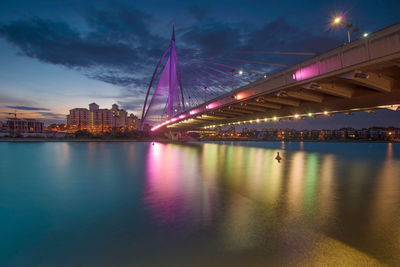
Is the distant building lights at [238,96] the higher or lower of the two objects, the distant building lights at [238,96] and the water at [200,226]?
the higher

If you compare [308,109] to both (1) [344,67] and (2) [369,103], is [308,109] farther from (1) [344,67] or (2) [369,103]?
(1) [344,67]

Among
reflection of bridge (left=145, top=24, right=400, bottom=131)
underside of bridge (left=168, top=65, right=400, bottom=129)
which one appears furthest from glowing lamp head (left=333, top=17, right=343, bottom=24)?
underside of bridge (left=168, top=65, right=400, bottom=129)

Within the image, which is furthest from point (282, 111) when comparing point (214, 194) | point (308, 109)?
point (214, 194)

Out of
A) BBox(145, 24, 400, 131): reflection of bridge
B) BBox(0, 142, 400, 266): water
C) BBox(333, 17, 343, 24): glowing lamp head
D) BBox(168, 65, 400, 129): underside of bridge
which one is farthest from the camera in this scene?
BBox(333, 17, 343, 24): glowing lamp head

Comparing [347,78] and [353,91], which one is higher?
[353,91]

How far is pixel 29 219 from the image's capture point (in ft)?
23.3

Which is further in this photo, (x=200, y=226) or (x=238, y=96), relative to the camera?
(x=238, y=96)

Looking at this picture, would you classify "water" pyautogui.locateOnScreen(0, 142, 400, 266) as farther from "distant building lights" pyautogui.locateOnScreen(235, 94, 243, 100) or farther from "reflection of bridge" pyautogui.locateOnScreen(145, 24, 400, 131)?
"distant building lights" pyautogui.locateOnScreen(235, 94, 243, 100)

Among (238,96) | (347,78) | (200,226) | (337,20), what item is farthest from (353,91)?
(200,226)

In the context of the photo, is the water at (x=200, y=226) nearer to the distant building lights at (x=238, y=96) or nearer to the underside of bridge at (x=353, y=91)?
the underside of bridge at (x=353, y=91)

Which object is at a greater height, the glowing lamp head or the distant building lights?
the glowing lamp head

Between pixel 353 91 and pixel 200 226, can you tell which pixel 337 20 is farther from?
pixel 200 226

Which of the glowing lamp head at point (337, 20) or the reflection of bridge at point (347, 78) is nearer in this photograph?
the reflection of bridge at point (347, 78)

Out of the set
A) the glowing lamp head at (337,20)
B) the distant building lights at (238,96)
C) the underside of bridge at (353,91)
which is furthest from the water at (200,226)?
the distant building lights at (238,96)
